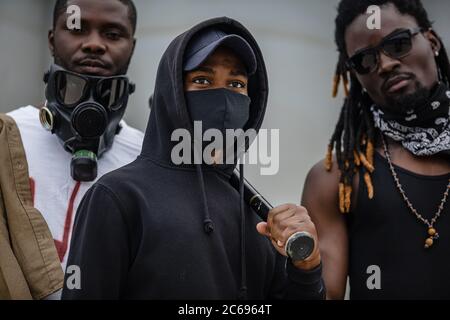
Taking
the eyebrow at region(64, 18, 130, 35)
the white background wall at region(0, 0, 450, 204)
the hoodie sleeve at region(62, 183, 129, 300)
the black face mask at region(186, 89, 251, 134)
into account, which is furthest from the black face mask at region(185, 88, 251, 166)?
the white background wall at region(0, 0, 450, 204)

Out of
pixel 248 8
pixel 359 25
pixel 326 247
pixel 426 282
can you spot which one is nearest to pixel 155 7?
pixel 248 8

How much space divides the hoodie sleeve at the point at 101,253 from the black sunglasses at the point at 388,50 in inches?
60.8

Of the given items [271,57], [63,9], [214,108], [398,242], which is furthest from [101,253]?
[271,57]

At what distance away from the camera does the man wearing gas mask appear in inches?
96.5

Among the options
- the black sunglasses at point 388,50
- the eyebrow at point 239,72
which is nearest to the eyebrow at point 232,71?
the eyebrow at point 239,72

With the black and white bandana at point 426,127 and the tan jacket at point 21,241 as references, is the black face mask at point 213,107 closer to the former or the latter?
the tan jacket at point 21,241

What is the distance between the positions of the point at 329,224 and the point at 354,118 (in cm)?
61

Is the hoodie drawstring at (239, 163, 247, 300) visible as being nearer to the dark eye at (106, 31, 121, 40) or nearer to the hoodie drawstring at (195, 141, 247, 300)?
the hoodie drawstring at (195, 141, 247, 300)

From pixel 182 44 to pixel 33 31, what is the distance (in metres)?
3.30

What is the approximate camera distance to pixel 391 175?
9.61 feet

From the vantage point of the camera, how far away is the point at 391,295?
271 centimetres

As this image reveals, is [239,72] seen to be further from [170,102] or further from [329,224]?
[329,224]

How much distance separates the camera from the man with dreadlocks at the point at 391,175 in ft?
8.99
